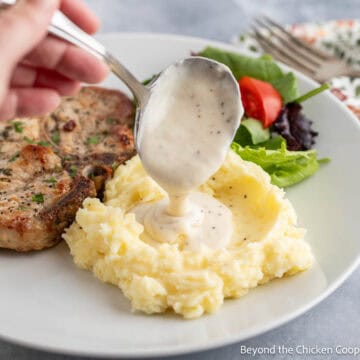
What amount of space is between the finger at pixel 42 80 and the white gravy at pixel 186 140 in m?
0.74

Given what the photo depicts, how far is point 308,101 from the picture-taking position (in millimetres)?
6914

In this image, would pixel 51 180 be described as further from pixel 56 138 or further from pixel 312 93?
pixel 312 93

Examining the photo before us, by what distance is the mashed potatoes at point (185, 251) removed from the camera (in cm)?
448

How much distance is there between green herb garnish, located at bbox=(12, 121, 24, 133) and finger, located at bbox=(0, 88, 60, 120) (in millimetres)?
957

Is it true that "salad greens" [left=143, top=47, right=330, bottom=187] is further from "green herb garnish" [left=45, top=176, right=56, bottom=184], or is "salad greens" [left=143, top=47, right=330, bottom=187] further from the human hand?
"green herb garnish" [left=45, top=176, right=56, bottom=184]

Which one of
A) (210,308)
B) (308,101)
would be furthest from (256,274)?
(308,101)

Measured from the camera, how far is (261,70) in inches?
277

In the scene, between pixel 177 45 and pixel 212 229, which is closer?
pixel 212 229

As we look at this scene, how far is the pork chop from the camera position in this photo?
5.11 m

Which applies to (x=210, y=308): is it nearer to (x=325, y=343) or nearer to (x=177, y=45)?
(x=325, y=343)

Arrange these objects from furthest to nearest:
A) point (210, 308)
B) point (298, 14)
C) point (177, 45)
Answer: point (298, 14) → point (177, 45) → point (210, 308)

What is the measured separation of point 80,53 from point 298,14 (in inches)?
218

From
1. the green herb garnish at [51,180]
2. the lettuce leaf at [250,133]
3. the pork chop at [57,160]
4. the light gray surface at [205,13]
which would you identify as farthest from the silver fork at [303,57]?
the green herb garnish at [51,180]

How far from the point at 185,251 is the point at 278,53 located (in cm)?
399
